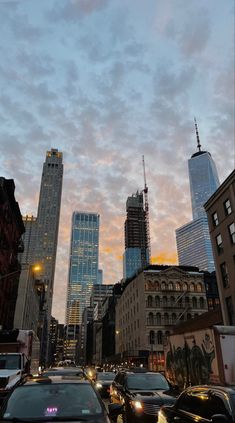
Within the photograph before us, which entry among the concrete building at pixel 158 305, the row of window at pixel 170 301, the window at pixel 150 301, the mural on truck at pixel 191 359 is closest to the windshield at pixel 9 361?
the mural on truck at pixel 191 359

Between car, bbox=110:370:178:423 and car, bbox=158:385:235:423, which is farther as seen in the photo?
car, bbox=110:370:178:423

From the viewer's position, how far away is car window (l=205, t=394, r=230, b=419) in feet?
18.1

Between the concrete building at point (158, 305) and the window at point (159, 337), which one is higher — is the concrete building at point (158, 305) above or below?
above

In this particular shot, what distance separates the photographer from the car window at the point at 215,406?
5518 mm

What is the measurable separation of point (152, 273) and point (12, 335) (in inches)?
2152

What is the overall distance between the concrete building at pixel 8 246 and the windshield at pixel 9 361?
21165mm

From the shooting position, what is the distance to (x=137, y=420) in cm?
991

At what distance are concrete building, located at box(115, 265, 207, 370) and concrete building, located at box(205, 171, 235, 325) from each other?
109ft

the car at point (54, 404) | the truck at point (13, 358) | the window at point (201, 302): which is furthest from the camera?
the window at point (201, 302)

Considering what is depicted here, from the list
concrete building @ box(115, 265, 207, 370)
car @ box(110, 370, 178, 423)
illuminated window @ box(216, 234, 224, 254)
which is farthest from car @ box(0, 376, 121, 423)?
concrete building @ box(115, 265, 207, 370)

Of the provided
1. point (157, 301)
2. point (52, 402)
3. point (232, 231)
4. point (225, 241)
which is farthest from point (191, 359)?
point (157, 301)

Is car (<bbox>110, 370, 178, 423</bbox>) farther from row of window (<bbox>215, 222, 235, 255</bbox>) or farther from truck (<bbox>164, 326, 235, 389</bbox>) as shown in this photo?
row of window (<bbox>215, 222, 235, 255</bbox>)

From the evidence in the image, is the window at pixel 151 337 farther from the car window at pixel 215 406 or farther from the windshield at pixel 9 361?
the car window at pixel 215 406

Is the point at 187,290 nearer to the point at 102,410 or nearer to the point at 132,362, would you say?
the point at 132,362
